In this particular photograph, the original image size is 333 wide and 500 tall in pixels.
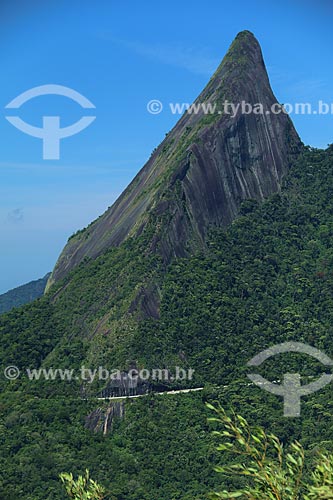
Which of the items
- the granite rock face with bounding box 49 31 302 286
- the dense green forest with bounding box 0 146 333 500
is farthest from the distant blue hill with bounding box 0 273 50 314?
the dense green forest with bounding box 0 146 333 500

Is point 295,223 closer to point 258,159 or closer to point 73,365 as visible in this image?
point 258,159

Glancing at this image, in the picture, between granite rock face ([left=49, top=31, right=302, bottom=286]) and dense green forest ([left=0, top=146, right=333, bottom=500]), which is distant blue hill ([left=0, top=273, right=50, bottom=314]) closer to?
granite rock face ([left=49, top=31, right=302, bottom=286])

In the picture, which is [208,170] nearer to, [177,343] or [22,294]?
[177,343]

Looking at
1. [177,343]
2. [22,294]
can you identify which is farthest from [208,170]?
[22,294]

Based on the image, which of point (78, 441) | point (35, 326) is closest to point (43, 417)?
point (78, 441)

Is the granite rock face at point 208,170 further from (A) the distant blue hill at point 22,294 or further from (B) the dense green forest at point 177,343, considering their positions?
(A) the distant blue hill at point 22,294
